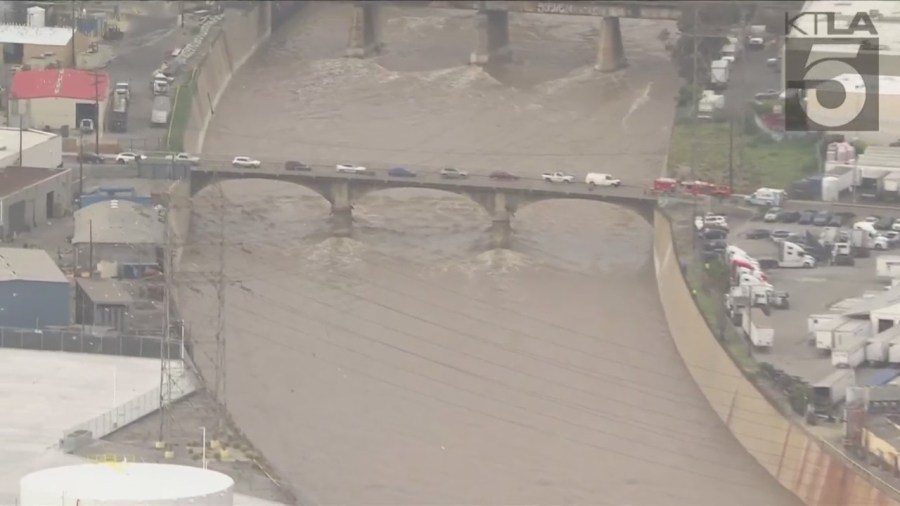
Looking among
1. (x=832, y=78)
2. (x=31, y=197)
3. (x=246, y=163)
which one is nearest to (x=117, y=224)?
(x=31, y=197)

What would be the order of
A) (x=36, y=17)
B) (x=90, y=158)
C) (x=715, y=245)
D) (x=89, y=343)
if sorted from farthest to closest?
(x=36, y=17)
(x=90, y=158)
(x=715, y=245)
(x=89, y=343)

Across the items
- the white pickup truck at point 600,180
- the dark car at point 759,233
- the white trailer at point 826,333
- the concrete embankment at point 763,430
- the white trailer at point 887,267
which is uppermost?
the white pickup truck at point 600,180

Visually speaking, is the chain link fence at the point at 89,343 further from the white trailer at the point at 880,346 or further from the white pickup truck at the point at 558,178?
the white pickup truck at the point at 558,178

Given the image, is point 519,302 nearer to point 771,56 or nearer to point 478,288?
point 478,288

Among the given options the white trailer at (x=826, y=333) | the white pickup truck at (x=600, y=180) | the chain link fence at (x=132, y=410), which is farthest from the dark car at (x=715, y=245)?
the chain link fence at (x=132, y=410)

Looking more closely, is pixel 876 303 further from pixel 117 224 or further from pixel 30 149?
pixel 30 149

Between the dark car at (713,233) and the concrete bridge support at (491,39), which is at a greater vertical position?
the concrete bridge support at (491,39)
